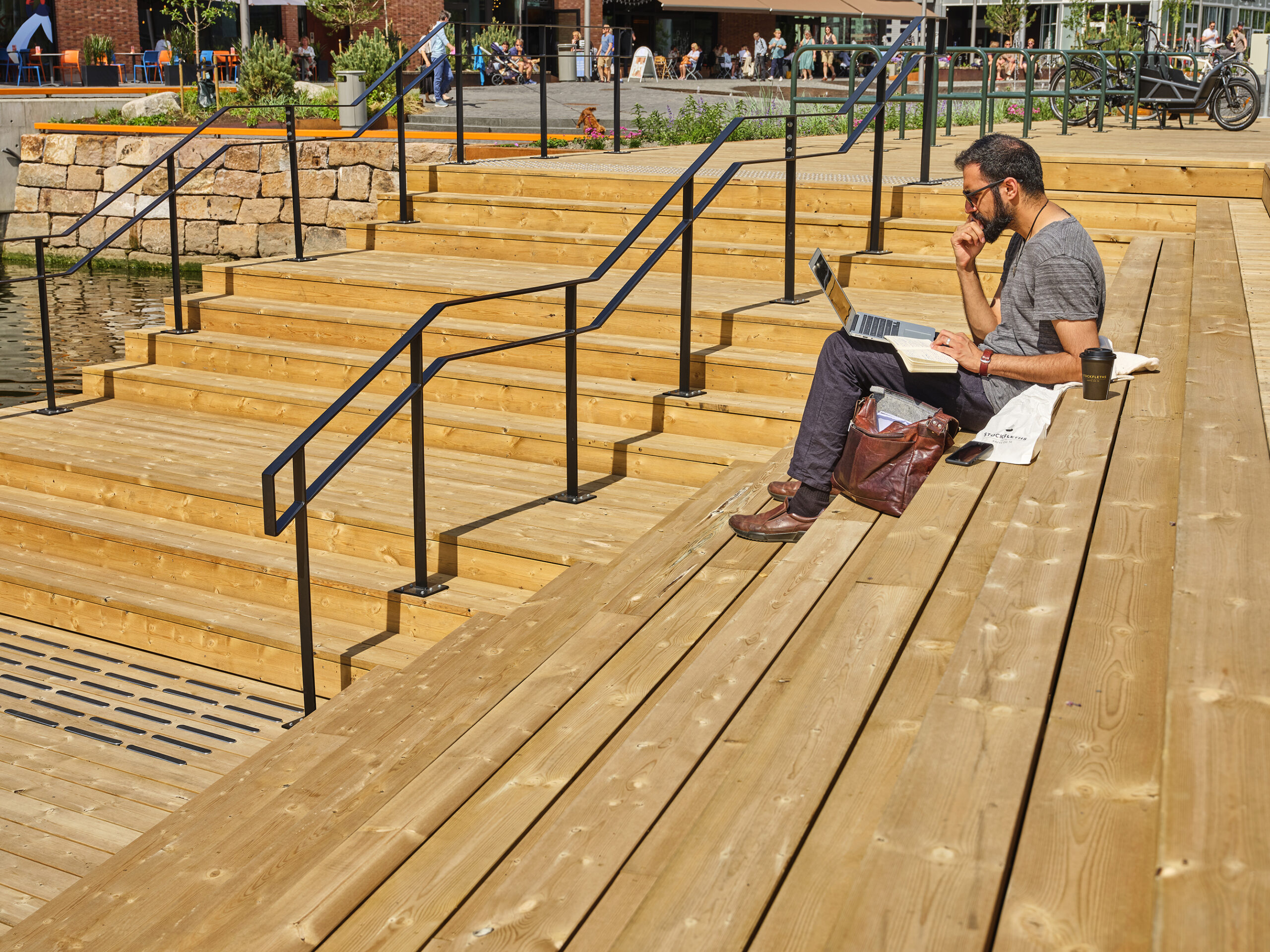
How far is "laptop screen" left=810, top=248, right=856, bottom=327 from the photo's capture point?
424 cm

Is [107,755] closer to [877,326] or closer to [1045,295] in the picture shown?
[877,326]

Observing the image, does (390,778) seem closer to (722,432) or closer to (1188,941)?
(1188,941)

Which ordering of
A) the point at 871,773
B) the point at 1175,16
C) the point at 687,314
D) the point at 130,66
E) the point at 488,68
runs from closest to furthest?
the point at 871,773, the point at 687,314, the point at 488,68, the point at 1175,16, the point at 130,66

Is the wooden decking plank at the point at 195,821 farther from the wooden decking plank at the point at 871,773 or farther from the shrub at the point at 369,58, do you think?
the shrub at the point at 369,58

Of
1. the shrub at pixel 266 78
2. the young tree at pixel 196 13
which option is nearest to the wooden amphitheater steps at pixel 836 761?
the shrub at pixel 266 78

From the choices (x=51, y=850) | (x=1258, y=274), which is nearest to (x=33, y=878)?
(x=51, y=850)

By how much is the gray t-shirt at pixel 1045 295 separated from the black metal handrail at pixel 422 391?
179 centimetres

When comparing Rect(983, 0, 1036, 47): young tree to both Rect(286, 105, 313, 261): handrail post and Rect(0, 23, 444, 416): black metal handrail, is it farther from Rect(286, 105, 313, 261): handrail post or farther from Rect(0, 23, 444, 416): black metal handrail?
Rect(286, 105, 313, 261): handrail post

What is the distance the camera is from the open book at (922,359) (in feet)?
13.3

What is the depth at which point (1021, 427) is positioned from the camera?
3.90 meters

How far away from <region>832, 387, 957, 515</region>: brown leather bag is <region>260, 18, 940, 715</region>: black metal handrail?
1.55m

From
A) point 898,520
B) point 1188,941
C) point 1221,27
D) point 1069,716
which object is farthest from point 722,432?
point 1221,27

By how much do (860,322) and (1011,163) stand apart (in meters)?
0.69

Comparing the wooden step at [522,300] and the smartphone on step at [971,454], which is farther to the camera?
the wooden step at [522,300]
